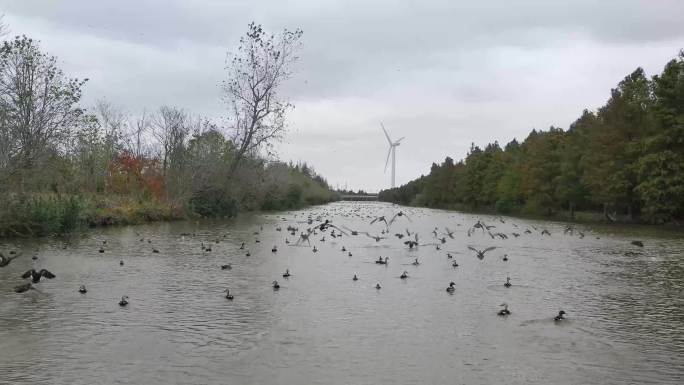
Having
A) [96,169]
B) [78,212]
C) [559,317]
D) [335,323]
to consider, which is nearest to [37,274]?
[335,323]

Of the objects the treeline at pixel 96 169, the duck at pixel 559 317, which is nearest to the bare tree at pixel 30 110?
the treeline at pixel 96 169

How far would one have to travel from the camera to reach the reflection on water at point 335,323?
907cm

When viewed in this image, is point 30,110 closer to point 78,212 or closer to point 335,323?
point 78,212

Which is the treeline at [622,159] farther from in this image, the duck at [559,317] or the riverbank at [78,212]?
the duck at [559,317]

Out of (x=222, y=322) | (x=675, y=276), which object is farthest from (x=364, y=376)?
(x=675, y=276)

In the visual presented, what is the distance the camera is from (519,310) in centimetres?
1388

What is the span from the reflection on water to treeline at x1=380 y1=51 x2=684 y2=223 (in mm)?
31005

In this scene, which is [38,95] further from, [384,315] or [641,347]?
[641,347]

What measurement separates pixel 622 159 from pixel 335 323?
169 ft

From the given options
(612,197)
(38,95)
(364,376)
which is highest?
(38,95)

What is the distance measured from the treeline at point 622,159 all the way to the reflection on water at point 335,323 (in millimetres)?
31005

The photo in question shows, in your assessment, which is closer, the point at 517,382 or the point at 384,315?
the point at 517,382

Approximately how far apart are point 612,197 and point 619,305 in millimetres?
45050

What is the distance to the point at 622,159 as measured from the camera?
55.9 meters
